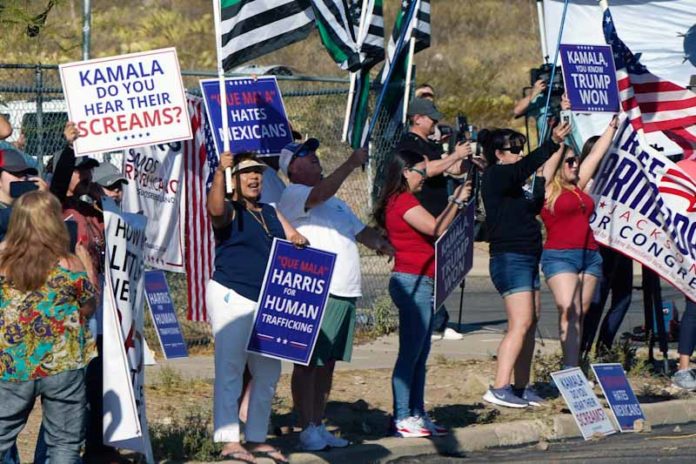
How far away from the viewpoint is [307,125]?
56.0 ft

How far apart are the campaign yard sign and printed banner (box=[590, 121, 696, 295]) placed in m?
0.39

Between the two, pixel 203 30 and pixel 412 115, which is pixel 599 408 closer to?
pixel 412 115

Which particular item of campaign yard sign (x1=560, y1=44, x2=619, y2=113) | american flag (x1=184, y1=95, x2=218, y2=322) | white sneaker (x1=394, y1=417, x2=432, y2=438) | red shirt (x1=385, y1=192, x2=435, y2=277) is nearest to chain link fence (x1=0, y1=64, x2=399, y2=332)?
american flag (x1=184, y1=95, x2=218, y2=322)

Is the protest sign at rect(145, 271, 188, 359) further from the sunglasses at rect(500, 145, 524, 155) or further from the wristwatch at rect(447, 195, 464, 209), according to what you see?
the sunglasses at rect(500, 145, 524, 155)

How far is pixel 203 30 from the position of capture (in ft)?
125

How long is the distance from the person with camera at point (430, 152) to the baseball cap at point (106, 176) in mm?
1933

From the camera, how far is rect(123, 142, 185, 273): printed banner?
11.9 m

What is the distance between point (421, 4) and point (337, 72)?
66.1 feet

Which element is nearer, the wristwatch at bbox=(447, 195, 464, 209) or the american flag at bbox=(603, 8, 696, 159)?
the wristwatch at bbox=(447, 195, 464, 209)

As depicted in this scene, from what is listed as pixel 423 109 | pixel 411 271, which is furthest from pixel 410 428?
pixel 423 109

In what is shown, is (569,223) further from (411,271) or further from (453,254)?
(411,271)

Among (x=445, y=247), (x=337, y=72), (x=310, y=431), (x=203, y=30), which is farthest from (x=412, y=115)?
(x=203, y=30)

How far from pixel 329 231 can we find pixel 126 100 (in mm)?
1513

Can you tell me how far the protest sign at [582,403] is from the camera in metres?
9.70
